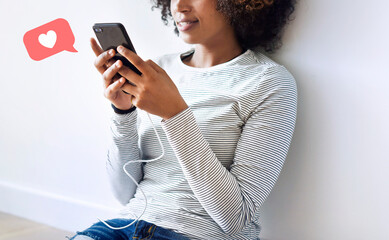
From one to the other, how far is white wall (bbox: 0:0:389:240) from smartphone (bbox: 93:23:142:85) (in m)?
0.43

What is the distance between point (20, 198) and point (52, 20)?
794mm

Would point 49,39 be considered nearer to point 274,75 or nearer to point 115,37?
point 115,37

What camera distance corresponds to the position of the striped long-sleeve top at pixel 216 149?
94 cm

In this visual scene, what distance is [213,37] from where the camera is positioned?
3.76 feet

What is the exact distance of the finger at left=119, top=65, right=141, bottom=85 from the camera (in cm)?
90

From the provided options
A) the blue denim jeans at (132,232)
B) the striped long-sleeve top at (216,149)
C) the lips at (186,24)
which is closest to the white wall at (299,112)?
the striped long-sleeve top at (216,149)

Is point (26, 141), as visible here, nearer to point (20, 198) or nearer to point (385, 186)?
point (20, 198)

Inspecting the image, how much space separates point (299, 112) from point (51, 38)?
0.91 m

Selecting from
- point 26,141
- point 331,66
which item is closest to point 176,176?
point 331,66

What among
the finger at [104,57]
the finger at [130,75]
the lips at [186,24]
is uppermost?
the finger at [104,57]

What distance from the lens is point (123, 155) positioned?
3.85 feet

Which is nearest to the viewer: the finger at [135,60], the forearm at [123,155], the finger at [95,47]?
the finger at [135,60]

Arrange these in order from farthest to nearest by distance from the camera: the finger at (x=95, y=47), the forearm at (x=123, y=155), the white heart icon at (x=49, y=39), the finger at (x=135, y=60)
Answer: the white heart icon at (x=49, y=39)
the forearm at (x=123, y=155)
the finger at (x=95, y=47)
the finger at (x=135, y=60)

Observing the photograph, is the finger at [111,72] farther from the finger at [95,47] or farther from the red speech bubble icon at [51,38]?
the red speech bubble icon at [51,38]
